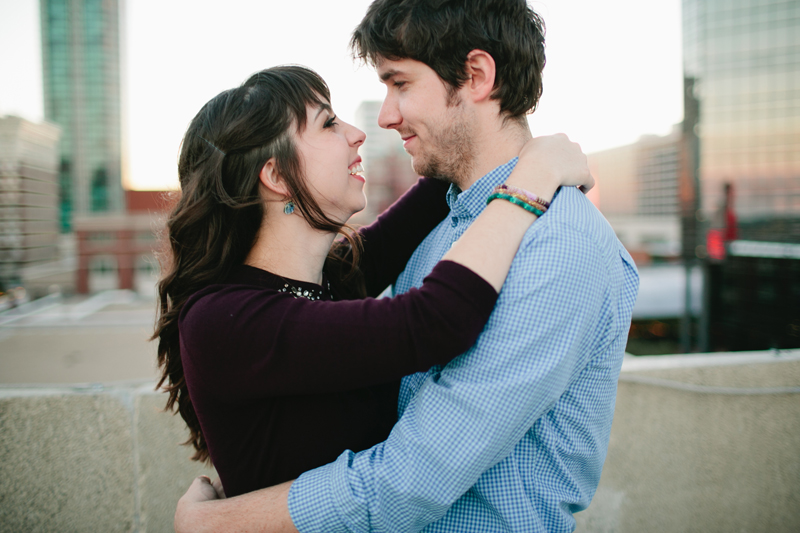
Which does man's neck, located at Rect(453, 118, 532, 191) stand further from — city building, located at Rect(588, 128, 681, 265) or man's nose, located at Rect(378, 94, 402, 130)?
city building, located at Rect(588, 128, 681, 265)

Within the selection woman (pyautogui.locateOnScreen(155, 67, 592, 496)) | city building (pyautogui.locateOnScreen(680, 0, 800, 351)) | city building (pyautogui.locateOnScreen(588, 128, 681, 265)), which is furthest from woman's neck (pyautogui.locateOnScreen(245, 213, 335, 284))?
city building (pyautogui.locateOnScreen(588, 128, 681, 265))

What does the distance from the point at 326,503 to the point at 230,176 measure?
83 centimetres

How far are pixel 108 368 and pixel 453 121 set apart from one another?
4241 mm

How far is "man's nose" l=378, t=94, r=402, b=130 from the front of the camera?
54.2 inches

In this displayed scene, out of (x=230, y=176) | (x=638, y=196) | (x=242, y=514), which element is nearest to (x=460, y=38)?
(x=230, y=176)

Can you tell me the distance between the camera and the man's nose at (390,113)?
1.38 metres

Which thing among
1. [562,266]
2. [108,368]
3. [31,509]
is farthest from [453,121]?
[108,368]

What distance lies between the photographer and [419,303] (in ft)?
2.77

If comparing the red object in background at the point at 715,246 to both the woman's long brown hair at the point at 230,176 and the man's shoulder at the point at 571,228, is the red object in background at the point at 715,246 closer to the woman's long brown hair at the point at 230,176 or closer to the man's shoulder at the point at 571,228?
the man's shoulder at the point at 571,228

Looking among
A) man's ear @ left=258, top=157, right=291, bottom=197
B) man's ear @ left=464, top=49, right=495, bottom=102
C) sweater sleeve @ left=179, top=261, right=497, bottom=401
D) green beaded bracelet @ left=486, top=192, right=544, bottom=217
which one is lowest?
sweater sleeve @ left=179, top=261, right=497, bottom=401

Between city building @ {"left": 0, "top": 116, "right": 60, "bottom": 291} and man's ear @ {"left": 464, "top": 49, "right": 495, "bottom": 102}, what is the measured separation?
18.4ft

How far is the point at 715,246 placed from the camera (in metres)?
7.89

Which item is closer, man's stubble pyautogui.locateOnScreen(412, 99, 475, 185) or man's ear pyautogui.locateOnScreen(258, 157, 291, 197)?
man's ear pyautogui.locateOnScreen(258, 157, 291, 197)

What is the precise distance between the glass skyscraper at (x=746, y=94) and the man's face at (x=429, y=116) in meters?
13.7
